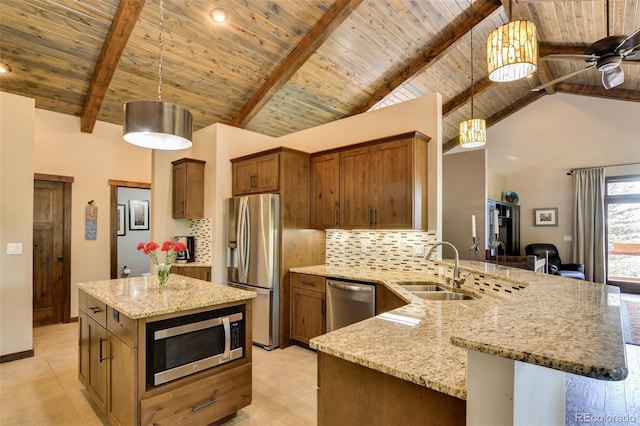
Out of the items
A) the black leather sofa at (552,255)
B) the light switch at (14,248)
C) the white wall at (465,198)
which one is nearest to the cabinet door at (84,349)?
the light switch at (14,248)

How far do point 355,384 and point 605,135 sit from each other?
8.92 meters

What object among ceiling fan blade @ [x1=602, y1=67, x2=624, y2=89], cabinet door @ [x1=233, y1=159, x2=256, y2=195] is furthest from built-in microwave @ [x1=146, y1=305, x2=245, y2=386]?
ceiling fan blade @ [x1=602, y1=67, x2=624, y2=89]


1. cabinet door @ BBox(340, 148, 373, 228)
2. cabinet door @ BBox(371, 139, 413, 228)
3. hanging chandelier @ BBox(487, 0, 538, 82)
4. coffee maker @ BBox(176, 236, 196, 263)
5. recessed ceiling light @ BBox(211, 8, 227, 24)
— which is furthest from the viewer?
coffee maker @ BBox(176, 236, 196, 263)

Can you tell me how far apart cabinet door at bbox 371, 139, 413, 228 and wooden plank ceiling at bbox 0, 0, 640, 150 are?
1.62m

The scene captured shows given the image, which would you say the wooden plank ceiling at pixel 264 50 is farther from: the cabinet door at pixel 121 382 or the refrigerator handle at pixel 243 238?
the cabinet door at pixel 121 382

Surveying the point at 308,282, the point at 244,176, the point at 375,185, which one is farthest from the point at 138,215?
the point at 375,185

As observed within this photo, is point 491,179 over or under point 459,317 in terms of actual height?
over

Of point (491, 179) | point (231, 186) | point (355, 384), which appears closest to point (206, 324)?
point (355, 384)

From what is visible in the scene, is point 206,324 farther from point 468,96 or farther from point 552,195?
point 552,195

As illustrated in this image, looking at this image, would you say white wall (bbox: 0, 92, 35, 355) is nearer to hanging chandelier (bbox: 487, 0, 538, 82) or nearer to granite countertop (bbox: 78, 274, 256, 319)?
granite countertop (bbox: 78, 274, 256, 319)

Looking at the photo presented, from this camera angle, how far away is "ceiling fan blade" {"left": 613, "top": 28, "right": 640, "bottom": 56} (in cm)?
222

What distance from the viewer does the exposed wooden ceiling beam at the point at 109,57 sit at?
3309 millimetres

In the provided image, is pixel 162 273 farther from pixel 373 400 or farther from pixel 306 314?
pixel 373 400

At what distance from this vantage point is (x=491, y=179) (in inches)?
319
